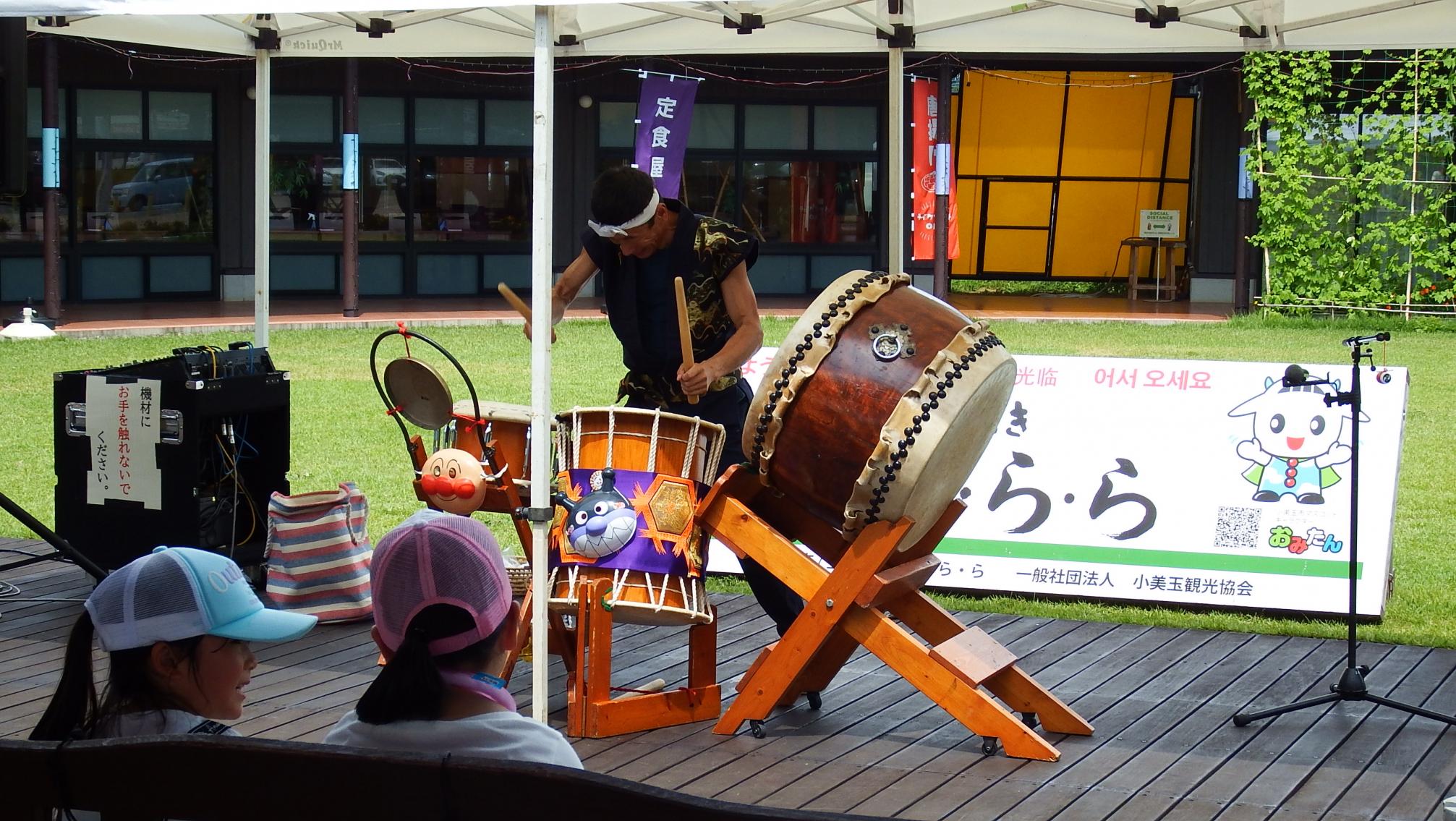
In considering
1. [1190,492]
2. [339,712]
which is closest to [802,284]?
[1190,492]

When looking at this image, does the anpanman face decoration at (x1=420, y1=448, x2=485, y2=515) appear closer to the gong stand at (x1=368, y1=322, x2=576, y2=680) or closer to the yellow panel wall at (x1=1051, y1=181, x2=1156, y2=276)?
the gong stand at (x1=368, y1=322, x2=576, y2=680)

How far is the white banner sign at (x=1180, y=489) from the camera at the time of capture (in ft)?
19.6

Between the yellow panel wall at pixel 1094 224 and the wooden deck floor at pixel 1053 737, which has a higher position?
the yellow panel wall at pixel 1094 224

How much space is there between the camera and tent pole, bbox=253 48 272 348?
244 inches

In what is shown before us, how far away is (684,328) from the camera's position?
452cm

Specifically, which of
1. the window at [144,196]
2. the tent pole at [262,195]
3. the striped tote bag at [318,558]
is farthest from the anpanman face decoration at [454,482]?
the window at [144,196]

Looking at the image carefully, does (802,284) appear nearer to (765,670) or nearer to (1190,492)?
(1190,492)

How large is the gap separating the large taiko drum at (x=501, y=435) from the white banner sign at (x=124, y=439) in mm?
1713

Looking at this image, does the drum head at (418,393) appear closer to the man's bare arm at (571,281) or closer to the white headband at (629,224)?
the man's bare arm at (571,281)

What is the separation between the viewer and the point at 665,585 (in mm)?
4496

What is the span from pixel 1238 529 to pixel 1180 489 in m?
0.27

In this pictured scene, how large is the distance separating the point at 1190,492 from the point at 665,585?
264 centimetres

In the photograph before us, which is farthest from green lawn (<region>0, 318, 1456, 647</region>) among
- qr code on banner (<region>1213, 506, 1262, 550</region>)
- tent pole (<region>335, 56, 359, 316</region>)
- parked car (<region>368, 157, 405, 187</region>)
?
parked car (<region>368, 157, 405, 187</region>)

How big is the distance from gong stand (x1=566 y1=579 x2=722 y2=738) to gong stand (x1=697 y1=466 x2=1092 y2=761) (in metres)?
0.13
